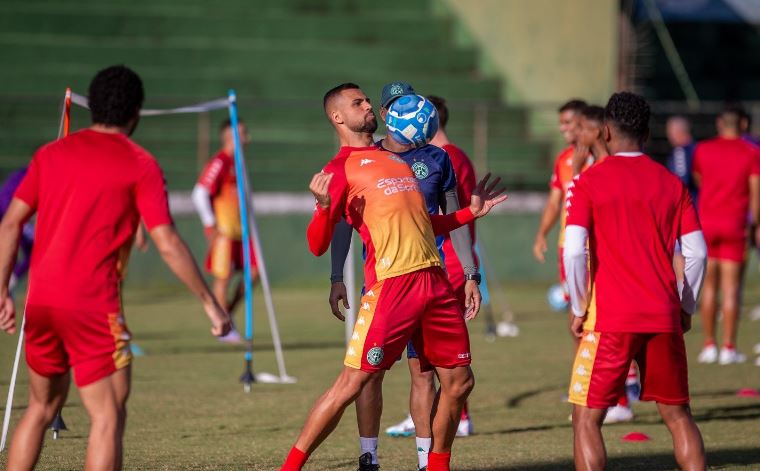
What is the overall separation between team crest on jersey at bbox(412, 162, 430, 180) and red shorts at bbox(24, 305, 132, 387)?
2068 millimetres

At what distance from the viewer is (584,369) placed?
6.11m

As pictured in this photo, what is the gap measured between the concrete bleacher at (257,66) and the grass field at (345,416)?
25.4ft

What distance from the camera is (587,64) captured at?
23.8m

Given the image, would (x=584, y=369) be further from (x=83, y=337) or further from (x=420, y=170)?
(x=83, y=337)

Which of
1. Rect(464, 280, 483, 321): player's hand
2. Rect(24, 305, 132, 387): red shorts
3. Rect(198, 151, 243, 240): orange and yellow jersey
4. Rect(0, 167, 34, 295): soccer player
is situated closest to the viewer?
Rect(24, 305, 132, 387): red shorts

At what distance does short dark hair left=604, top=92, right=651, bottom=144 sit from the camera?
621 cm


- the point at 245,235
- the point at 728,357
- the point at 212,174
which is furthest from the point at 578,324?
the point at 212,174

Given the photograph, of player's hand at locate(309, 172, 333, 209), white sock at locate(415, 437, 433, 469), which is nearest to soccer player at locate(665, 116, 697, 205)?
white sock at locate(415, 437, 433, 469)

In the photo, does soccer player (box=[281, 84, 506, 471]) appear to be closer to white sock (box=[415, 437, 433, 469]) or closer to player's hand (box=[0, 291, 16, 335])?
white sock (box=[415, 437, 433, 469])

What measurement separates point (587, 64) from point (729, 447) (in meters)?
16.2

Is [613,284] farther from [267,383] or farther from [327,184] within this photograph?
[267,383]

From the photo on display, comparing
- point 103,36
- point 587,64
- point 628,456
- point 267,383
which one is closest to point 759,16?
point 587,64

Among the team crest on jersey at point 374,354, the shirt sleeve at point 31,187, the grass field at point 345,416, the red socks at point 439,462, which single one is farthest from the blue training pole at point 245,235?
the shirt sleeve at point 31,187

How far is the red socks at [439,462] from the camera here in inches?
263
